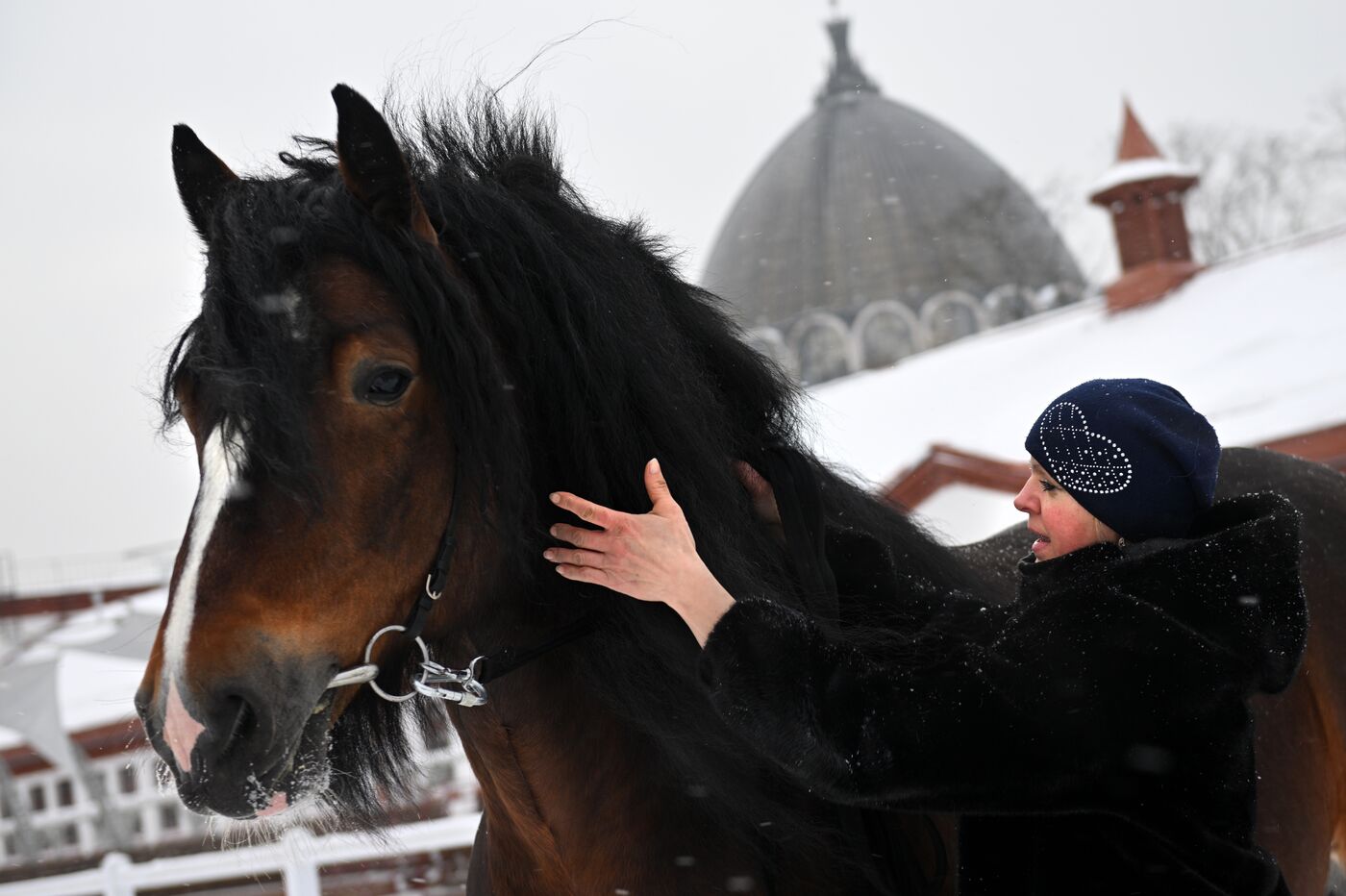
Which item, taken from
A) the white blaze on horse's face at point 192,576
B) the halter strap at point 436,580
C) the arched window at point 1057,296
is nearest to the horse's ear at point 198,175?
the white blaze on horse's face at point 192,576

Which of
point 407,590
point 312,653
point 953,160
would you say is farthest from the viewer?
point 953,160

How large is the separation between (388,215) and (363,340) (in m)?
0.22

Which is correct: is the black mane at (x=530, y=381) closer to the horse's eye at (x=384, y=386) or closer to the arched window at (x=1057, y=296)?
the horse's eye at (x=384, y=386)

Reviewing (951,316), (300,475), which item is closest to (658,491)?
(300,475)

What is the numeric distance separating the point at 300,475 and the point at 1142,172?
20.5 meters

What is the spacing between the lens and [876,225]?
45.0m

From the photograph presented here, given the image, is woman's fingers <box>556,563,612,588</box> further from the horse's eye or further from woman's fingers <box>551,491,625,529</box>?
the horse's eye

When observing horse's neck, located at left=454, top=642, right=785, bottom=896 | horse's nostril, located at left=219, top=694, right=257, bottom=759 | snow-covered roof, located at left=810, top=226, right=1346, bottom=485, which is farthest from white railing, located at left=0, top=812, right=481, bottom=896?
snow-covered roof, located at left=810, top=226, right=1346, bottom=485

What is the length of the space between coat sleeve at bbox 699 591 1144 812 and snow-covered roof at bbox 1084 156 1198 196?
2004 cm

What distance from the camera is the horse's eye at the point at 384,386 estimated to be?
1.77 meters

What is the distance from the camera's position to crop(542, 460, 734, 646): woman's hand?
1886 millimetres

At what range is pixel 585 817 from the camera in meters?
2.03

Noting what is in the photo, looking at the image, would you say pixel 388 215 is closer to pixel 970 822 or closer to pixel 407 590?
pixel 407 590

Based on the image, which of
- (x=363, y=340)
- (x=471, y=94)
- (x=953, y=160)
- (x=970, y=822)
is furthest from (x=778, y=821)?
(x=953, y=160)
